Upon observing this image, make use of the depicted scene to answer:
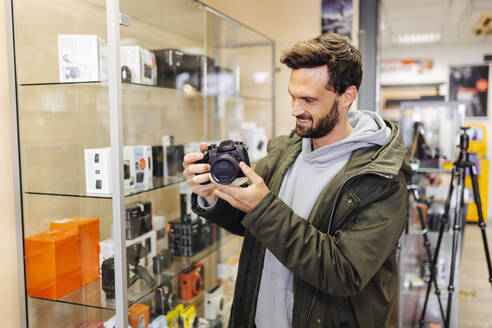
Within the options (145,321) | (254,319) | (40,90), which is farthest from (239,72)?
(254,319)

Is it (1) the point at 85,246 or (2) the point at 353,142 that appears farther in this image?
(1) the point at 85,246

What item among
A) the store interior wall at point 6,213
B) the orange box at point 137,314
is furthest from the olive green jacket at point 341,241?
the store interior wall at point 6,213

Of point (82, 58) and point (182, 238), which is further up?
point (82, 58)

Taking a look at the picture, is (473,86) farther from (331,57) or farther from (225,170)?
Result: (225,170)

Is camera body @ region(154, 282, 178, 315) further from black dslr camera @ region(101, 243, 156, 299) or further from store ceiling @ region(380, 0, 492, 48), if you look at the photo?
store ceiling @ region(380, 0, 492, 48)

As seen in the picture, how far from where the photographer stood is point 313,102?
1.36 m

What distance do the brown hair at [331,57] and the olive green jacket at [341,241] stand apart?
240 mm

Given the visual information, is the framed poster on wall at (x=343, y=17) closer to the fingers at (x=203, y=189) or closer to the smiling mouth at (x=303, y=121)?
the smiling mouth at (x=303, y=121)

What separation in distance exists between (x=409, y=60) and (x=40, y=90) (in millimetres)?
7359

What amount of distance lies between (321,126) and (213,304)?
5.93 ft

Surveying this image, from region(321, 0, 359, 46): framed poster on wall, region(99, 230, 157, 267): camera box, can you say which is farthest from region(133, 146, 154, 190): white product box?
region(321, 0, 359, 46): framed poster on wall

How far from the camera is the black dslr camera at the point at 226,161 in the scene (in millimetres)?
1233

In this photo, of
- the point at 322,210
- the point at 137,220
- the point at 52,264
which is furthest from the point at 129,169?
the point at 322,210

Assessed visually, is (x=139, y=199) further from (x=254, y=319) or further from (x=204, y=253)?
(x=254, y=319)
